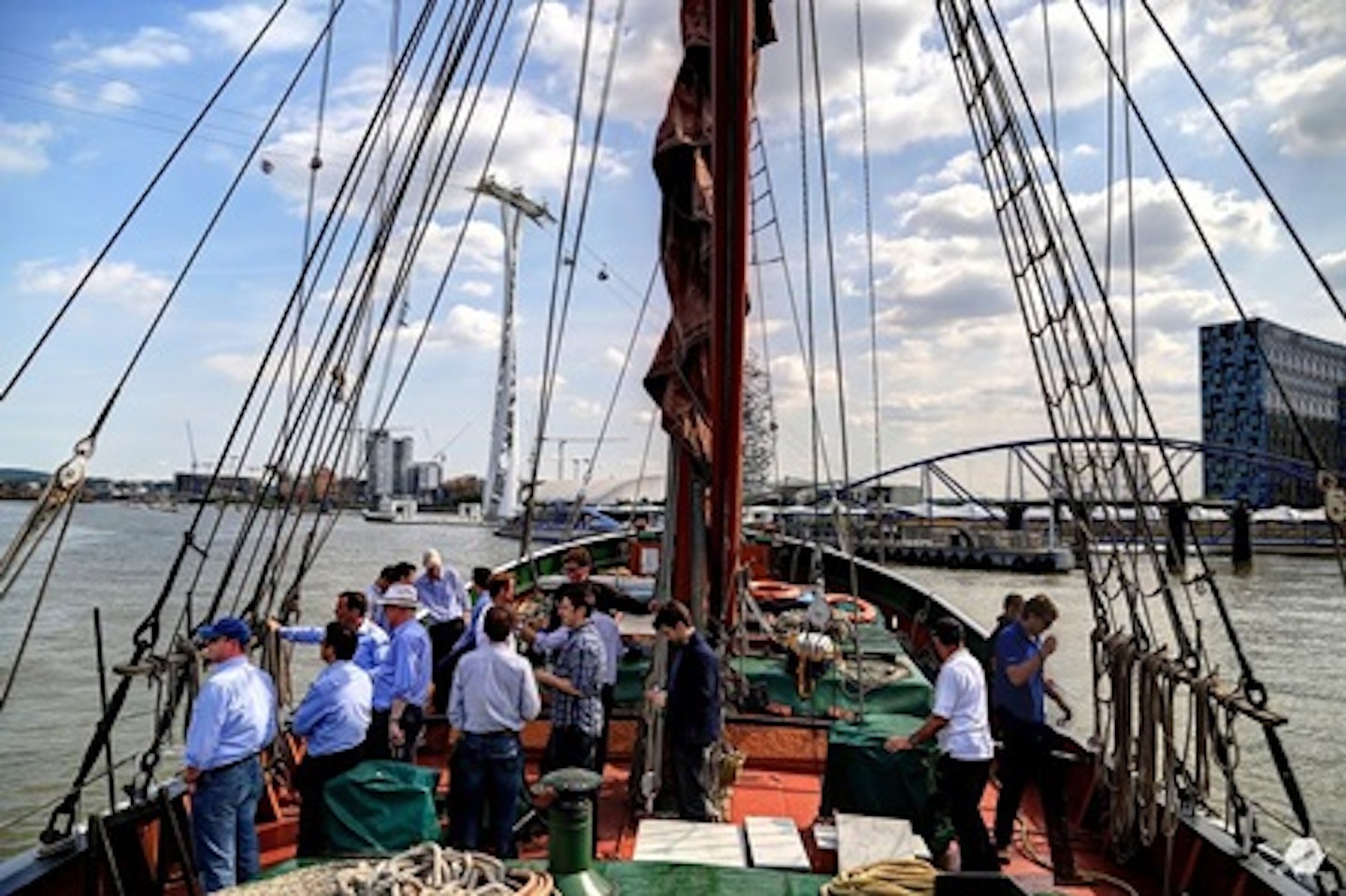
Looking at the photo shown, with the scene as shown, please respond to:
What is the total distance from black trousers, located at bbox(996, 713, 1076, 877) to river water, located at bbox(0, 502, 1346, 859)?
9.32 feet

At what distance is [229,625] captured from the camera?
494 centimetres

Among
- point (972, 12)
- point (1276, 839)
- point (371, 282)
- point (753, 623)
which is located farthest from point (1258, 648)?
point (371, 282)

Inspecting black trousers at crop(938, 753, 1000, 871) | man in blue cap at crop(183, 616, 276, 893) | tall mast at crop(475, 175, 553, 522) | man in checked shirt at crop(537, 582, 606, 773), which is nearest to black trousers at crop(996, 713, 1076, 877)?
black trousers at crop(938, 753, 1000, 871)

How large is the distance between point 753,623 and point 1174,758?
16.8ft

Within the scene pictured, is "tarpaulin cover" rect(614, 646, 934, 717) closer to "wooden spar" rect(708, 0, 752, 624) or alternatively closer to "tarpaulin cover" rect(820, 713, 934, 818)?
"wooden spar" rect(708, 0, 752, 624)

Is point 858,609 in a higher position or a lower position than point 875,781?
higher

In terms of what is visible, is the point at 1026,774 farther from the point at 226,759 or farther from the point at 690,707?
the point at 226,759

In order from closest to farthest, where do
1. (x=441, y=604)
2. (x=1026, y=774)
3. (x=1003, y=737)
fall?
1. (x=1026, y=774)
2. (x=1003, y=737)
3. (x=441, y=604)

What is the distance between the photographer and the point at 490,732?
544 centimetres

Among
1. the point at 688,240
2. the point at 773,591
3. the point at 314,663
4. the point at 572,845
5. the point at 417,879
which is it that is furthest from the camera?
the point at 314,663

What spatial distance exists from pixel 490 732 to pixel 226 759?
4.17 feet

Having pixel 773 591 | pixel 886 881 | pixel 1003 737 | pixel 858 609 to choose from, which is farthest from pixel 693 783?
pixel 773 591

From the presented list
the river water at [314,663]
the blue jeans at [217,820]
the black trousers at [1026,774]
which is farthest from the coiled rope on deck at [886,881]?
the river water at [314,663]

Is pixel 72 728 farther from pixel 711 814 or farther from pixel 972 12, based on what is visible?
pixel 972 12
